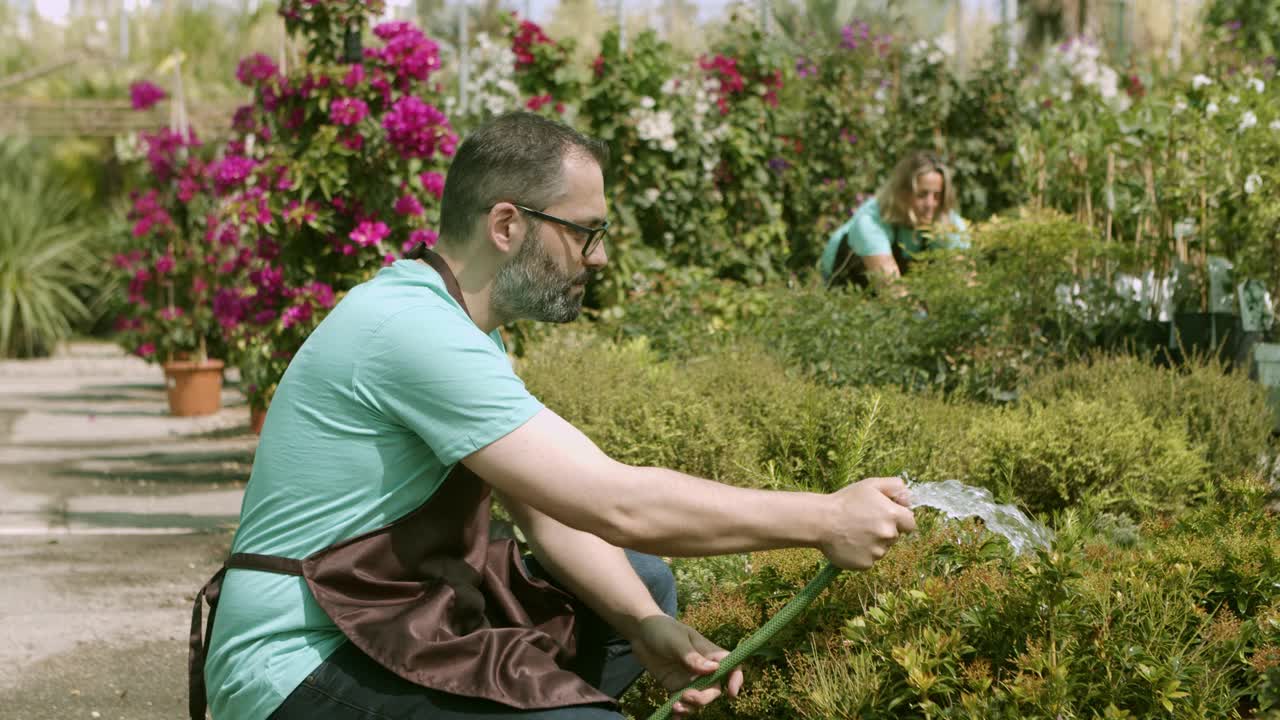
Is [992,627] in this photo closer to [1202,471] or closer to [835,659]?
[835,659]

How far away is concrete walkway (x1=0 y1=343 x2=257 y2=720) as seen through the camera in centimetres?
390

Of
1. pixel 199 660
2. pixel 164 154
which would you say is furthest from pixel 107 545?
pixel 164 154

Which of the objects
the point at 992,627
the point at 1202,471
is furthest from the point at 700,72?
the point at 992,627

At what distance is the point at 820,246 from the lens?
926 cm

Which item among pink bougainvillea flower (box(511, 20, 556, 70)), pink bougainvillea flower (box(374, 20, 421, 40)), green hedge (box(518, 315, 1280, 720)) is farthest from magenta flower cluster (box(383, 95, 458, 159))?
pink bougainvillea flower (box(511, 20, 556, 70))

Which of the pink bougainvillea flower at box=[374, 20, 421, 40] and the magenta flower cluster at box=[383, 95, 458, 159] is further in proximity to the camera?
the pink bougainvillea flower at box=[374, 20, 421, 40]

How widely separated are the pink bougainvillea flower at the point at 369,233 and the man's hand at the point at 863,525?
4.15m

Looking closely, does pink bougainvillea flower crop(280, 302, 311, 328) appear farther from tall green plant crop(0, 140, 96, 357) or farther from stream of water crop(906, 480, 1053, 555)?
tall green plant crop(0, 140, 96, 357)

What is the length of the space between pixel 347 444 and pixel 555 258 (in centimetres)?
50

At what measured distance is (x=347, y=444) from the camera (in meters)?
2.20

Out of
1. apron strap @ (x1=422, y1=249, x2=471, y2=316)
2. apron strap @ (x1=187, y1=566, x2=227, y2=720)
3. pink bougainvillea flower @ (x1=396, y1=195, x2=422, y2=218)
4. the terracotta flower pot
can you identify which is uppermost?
apron strap @ (x1=422, y1=249, x2=471, y2=316)

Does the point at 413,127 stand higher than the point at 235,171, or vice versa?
the point at 413,127

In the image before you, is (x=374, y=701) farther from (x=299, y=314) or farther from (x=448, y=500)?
(x=299, y=314)

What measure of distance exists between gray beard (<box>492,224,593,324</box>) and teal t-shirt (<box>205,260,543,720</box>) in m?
Result: 0.13
